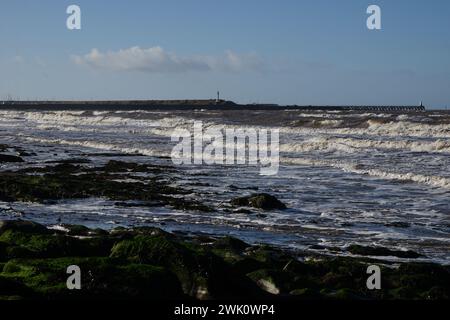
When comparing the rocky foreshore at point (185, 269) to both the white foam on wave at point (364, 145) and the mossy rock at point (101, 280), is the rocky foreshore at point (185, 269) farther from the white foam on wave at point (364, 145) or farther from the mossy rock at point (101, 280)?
the white foam on wave at point (364, 145)

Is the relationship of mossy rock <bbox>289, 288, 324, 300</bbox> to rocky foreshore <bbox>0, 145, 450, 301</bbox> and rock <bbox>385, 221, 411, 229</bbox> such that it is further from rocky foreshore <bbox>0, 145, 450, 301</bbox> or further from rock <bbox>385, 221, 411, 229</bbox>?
rock <bbox>385, 221, 411, 229</bbox>

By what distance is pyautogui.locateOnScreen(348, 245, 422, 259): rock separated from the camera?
1191 centimetres

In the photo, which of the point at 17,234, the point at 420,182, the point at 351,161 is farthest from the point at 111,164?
the point at 17,234

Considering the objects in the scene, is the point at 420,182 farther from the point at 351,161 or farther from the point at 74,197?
the point at 74,197

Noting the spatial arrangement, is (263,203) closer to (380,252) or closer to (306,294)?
(380,252)

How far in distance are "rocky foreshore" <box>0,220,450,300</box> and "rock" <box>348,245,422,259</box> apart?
0.76 m

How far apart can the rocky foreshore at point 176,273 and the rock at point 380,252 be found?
76 centimetres

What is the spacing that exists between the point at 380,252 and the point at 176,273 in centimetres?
481

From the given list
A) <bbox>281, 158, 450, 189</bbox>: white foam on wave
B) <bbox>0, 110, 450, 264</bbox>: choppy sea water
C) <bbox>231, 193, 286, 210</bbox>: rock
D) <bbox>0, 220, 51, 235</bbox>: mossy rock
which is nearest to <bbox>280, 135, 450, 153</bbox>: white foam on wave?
<bbox>0, 110, 450, 264</bbox>: choppy sea water

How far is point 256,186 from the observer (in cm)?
2208

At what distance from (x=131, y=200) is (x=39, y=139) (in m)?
30.8

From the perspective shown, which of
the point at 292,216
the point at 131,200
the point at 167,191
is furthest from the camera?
the point at 167,191

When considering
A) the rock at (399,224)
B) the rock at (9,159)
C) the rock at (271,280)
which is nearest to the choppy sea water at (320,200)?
the rock at (399,224)

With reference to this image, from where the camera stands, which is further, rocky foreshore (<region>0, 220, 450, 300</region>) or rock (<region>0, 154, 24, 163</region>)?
rock (<region>0, 154, 24, 163</region>)
